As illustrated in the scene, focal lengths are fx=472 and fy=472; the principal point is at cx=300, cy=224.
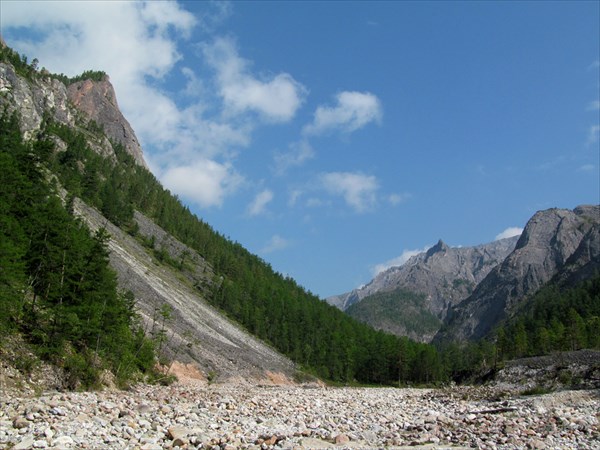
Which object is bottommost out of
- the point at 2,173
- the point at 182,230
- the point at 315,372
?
the point at 315,372

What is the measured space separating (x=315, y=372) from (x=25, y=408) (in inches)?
3688

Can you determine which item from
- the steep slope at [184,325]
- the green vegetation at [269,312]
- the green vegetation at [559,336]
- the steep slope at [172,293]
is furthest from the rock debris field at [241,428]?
the green vegetation at [269,312]

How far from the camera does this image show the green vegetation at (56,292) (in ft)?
98.6

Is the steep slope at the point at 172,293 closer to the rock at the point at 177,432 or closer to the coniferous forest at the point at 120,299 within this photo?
the coniferous forest at the point at 120,299

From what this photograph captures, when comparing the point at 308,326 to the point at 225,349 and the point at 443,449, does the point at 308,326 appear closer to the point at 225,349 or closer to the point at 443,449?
the point at 225,349

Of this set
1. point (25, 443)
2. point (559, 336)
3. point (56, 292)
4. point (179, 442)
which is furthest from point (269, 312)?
point (25, 443)

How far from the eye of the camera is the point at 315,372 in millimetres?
108000

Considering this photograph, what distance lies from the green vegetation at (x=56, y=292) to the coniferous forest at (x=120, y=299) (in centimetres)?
9

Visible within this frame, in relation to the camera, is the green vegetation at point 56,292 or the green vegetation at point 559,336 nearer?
the green vegetation at point 56,292

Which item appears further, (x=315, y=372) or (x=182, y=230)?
(x=182, y=230)

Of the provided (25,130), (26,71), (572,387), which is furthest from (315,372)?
(26,71)

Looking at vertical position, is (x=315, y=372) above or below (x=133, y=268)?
below

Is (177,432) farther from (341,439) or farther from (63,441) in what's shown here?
(341,439)

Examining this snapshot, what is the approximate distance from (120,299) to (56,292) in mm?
11643
